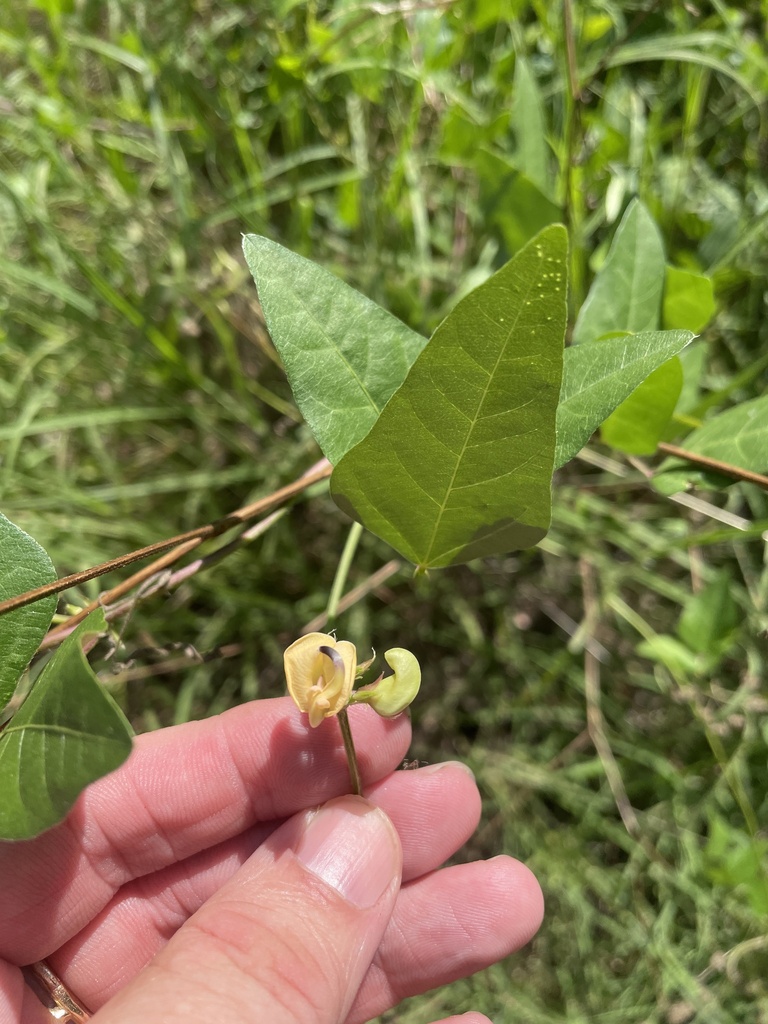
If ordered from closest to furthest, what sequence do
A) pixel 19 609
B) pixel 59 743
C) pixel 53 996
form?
pixel 59 743 → pixel 19 609 → pixel 53 996

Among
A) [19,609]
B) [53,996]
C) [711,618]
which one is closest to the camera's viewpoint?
[19,609]

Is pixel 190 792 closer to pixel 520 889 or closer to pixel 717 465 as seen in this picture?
pixel 520 889

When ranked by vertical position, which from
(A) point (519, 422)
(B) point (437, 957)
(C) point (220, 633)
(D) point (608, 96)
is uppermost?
(D) point (608, 96)

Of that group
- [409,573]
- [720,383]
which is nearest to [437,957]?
[409,573]

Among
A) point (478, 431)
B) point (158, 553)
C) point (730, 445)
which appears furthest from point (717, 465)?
point (158, 553)

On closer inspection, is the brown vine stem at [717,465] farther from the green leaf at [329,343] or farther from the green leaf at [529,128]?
the green leaf at [529,128]

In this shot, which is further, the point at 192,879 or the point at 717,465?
the point at 192,879

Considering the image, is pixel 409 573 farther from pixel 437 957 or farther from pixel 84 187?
pixel 84 187

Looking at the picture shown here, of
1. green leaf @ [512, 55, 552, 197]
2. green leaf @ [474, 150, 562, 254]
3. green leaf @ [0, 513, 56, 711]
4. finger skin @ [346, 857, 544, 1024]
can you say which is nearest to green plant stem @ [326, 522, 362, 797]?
green leaf @ [0, 513, 56, 711]
